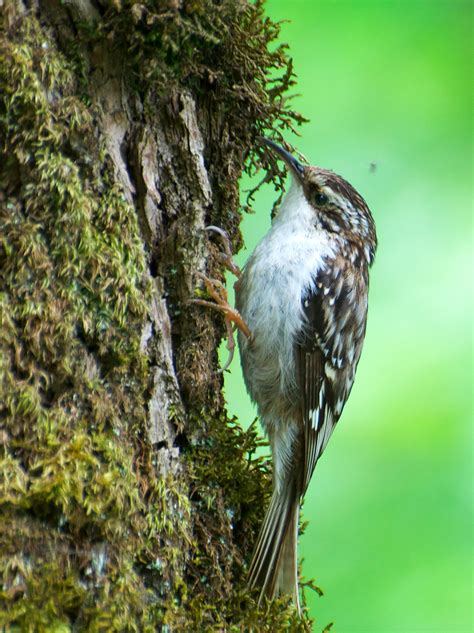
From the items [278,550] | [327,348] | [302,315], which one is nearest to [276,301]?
[302,315]

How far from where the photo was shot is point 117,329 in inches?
81.9

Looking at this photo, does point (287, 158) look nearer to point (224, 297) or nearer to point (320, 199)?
point (320, 199)

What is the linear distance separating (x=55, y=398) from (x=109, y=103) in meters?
0.78

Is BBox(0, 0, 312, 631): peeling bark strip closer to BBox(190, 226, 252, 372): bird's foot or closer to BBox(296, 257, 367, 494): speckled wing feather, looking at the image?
BBox(190, 226, 252, 372): bird's foot

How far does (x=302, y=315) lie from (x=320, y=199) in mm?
430

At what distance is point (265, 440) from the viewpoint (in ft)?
8.88

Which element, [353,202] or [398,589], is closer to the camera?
[353,202]

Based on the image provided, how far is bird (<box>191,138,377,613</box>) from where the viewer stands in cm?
279

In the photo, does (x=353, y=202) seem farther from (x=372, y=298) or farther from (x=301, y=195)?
(x=372, y=298)

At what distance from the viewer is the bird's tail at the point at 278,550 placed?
2289 millimetres

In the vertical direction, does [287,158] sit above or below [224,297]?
above

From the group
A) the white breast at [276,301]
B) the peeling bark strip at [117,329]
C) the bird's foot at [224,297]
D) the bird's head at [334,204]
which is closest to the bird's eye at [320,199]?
the bird's head at [334,204]

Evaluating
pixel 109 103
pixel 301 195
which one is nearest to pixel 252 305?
pixel 301 195

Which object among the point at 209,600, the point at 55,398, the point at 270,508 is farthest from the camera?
the point at 270,508
